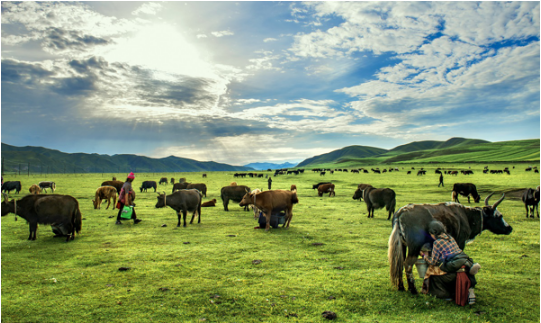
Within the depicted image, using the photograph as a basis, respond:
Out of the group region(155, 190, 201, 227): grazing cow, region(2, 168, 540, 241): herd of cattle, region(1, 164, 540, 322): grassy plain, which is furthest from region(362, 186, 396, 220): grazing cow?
region(155, 190, 201, 227): grazing cow

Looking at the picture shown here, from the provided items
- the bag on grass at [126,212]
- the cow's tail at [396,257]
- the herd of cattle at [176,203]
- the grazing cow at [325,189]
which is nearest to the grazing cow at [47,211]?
the herd of cattle at [176,203]

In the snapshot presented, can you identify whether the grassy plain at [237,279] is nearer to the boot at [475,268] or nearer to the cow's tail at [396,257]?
the cow's tail at [396,257]

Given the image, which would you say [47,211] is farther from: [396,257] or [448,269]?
[448,269]

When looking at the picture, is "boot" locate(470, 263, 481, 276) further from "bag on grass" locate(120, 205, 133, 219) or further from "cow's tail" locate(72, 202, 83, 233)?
"bag on grass" locate(120, 205, 133, 219)

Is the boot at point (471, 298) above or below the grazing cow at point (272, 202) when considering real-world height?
below

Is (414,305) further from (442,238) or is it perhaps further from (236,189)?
(236,189)

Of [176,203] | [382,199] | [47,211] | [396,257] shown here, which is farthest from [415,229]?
[47,211]

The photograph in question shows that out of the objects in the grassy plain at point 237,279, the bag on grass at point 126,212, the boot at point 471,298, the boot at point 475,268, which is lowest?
the grassy plain at point 237,279

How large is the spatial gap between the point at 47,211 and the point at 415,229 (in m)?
13.6

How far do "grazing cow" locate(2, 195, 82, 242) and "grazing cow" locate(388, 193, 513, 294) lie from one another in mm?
12469

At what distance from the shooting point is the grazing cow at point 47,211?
11.6m

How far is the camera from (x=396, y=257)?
6.64 meters

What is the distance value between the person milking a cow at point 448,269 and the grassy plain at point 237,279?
0.27 m

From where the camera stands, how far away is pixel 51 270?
26.9ft
